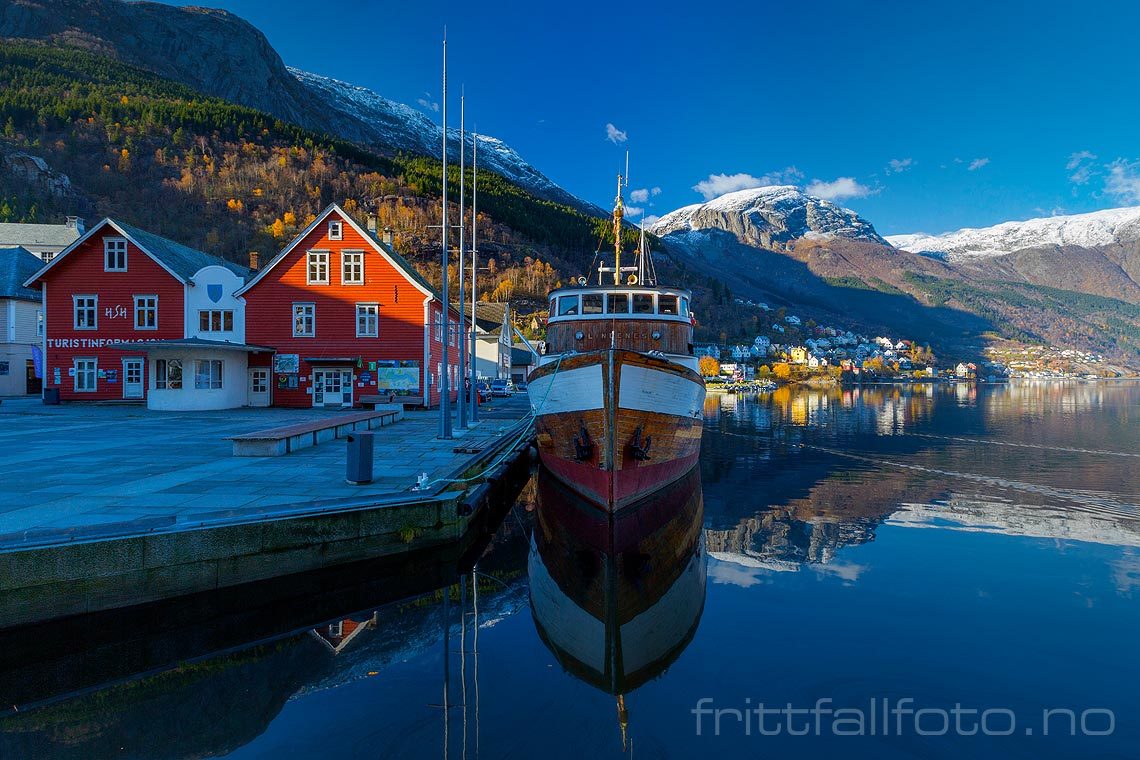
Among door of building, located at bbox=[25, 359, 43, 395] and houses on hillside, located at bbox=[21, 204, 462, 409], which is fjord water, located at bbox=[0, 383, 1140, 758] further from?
door of building, located at bbox=[25, 359, 43, 395]

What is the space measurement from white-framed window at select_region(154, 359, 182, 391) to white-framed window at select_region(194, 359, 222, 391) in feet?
4.69

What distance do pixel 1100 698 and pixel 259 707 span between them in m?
10.5

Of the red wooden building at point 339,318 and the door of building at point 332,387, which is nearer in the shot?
the red wooden building at point 339,318

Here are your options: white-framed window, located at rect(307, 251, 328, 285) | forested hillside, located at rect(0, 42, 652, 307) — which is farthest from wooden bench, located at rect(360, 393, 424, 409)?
forested hillside, located at rect(0, 42, 652, 307)

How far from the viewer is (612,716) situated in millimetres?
7078

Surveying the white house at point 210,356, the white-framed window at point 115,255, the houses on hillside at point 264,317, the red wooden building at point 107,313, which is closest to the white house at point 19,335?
the red wooden building at point 107,313

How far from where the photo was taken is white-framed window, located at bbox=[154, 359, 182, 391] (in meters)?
32.4

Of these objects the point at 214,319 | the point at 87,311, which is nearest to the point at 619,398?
the point at 214,319

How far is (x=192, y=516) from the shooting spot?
31.6 feet

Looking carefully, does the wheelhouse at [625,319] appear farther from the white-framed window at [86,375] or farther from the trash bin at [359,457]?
the white-framed window at [86,375]

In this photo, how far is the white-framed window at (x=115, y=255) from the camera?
115 feet

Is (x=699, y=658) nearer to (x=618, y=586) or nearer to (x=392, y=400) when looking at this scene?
(x=618, y=586)

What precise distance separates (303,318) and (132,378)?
36.9 ft

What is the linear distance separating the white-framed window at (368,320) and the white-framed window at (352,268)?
1486 mm
